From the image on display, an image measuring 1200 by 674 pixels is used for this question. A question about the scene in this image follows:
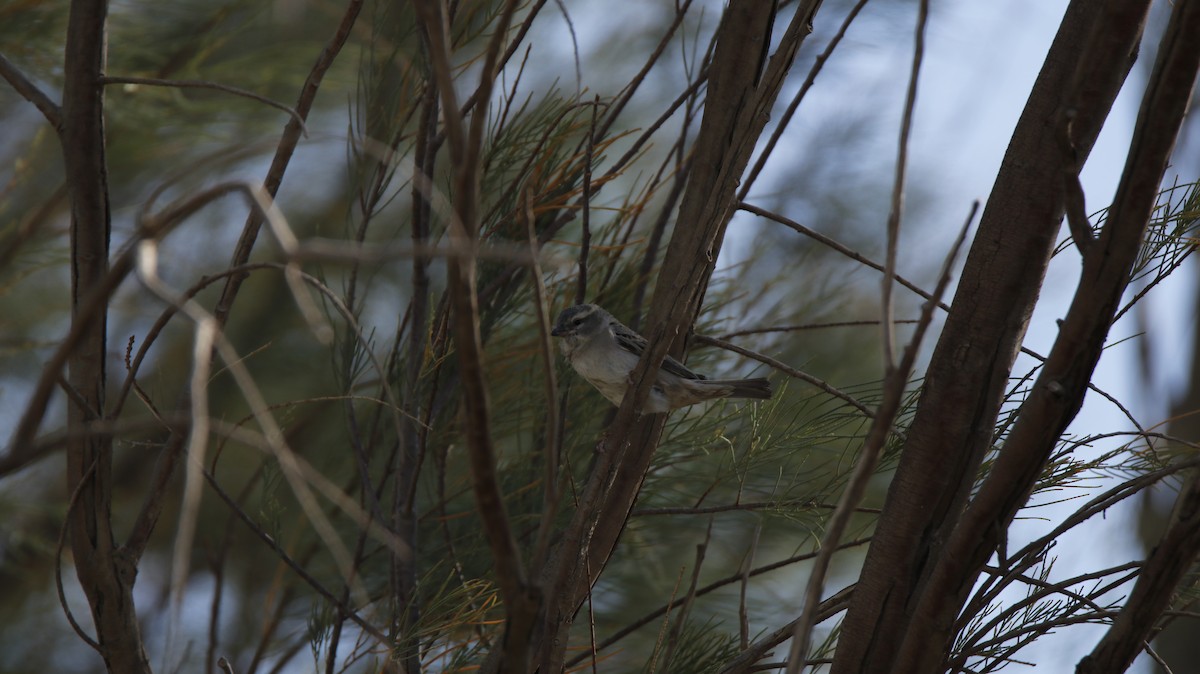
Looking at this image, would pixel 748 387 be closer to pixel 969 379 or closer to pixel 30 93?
pixel 969 379

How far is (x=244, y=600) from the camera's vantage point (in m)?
4.51

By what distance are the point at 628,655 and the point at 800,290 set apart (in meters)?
1.68

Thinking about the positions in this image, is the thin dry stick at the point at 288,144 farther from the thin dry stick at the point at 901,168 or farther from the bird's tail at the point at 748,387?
the bird's tail at the point at 748,387

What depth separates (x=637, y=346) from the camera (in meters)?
3.18

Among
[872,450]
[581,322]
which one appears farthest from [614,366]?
[872,450]

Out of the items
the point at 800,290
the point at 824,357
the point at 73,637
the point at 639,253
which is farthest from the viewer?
the point at 73,637

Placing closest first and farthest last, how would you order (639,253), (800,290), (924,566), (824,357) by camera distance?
1. (924,566)
2. (639,253)
3. (800,290)
4. (824,357)

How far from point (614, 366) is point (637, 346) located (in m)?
0.10

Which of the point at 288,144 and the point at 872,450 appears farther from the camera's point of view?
the point at 288,144

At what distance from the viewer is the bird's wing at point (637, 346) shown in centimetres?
271

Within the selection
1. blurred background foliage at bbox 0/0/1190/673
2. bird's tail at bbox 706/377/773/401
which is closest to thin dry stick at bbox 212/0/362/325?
blurred background foliage at bbox 0/0/1190/673

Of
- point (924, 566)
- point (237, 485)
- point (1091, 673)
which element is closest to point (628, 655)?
point (237, 485)

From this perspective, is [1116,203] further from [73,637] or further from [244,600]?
[73,637]

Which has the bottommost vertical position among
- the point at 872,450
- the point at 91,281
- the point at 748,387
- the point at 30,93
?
the point at 872,450
